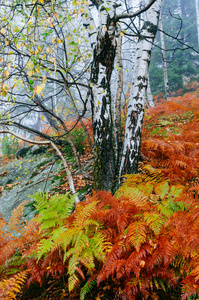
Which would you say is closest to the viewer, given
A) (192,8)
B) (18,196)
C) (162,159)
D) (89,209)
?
(89,209)

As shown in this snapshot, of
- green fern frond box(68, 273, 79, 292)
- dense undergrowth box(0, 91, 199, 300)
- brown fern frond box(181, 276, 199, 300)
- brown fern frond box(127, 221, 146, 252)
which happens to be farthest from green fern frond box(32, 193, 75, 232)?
brown fern frond box(181, 276, 199, 300)

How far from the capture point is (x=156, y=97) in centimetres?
1365

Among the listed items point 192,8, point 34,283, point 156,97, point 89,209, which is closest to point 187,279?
point 89,209

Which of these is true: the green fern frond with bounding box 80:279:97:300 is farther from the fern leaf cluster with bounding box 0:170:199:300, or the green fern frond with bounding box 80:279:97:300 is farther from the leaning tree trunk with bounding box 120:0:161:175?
the leaning tree trunk with bounding box 120:0:161:175

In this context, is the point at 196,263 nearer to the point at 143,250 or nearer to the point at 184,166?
the point at 143,250

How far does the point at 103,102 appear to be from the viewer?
314 cm

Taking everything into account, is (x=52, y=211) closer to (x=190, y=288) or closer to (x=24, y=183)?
(x=190, y=288)

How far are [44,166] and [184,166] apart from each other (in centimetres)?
569

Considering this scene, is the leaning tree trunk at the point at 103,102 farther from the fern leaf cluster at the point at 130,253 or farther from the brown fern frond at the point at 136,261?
the brown fern frond at the point at 136,261

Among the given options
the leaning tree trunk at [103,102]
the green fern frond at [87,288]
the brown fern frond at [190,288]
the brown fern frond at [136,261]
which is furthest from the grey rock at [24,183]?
the brown fern frond at [190,288]

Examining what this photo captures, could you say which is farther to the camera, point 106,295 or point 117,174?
point 117,174

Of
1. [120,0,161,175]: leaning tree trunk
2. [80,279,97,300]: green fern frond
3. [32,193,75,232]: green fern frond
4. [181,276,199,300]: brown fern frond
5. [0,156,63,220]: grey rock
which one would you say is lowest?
[0,156,63,220]: grey rock

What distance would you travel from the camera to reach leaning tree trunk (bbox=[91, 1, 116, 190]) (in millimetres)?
2979

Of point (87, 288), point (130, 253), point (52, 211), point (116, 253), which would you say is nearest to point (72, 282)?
point (87, 288)
